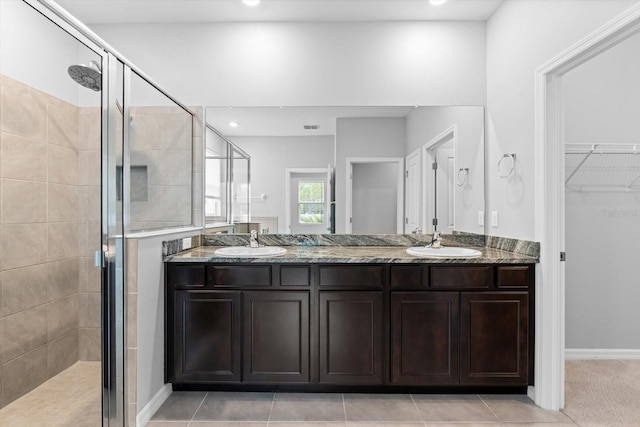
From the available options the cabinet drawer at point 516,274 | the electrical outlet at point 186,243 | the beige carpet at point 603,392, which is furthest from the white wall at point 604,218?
the electrical outlet at point 186,243

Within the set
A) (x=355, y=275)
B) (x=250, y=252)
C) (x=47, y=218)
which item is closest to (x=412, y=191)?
(x=355, y=275)

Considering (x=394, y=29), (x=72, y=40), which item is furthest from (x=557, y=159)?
(x=72, y=40)

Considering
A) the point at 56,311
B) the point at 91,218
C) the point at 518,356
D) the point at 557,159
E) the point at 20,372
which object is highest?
the point at 557,159

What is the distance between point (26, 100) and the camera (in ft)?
5.01

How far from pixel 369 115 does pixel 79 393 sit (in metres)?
2.53

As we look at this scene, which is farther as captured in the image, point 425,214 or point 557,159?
point 425,214

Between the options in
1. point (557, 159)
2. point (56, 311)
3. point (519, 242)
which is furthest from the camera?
point (519, 242)

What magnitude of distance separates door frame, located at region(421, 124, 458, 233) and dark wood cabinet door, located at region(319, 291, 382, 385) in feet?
3.02

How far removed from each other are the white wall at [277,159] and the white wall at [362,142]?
3.8 inches

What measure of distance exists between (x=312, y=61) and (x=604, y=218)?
103 inches

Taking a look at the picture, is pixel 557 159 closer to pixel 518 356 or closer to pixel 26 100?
pixel 518 356

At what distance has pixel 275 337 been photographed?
7.80 feet

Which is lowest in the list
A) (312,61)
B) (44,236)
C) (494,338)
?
(494,338)

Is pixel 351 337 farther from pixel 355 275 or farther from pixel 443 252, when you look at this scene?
pixel 443 252
